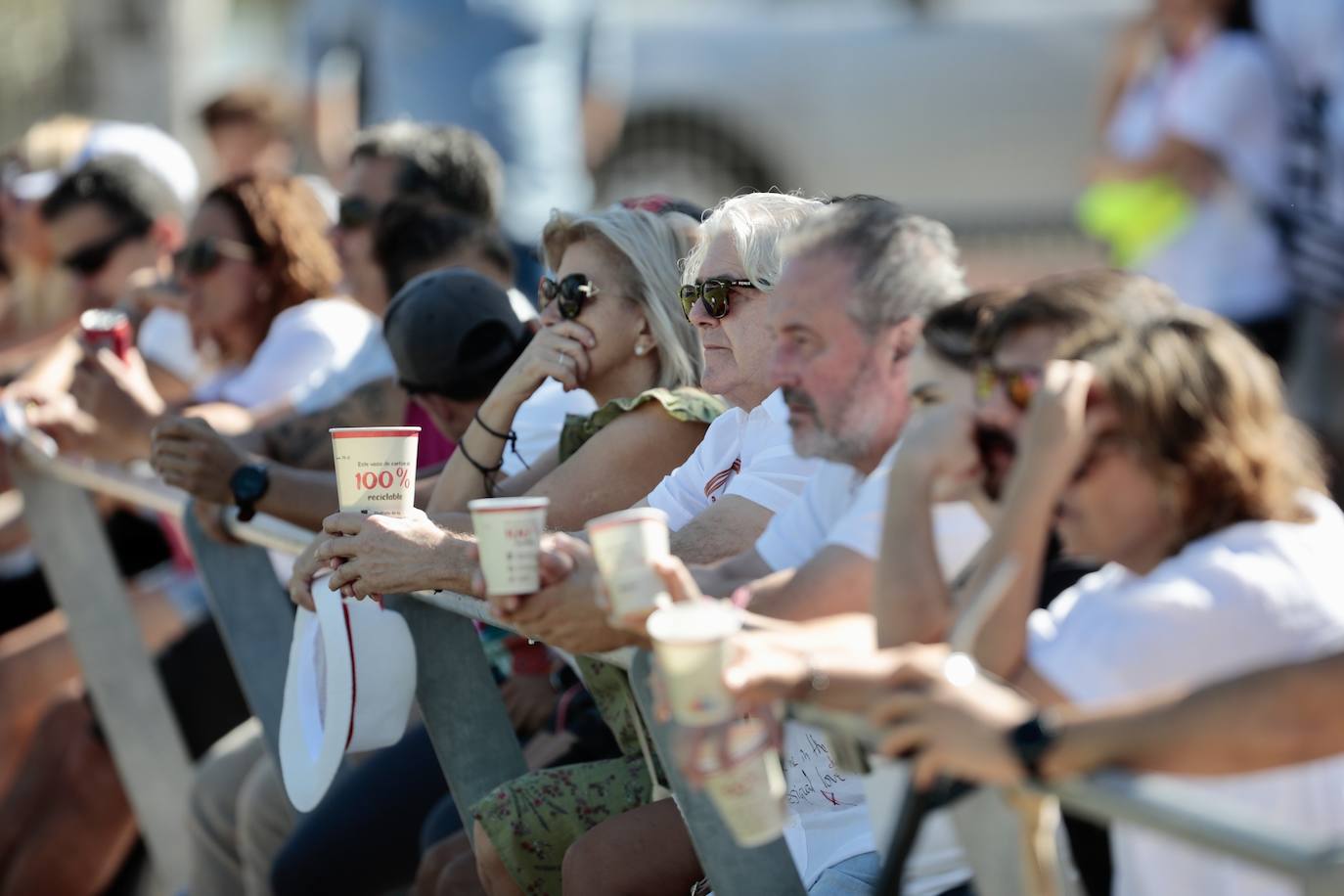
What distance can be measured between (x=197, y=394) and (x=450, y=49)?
2.02 m

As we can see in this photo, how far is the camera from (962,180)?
390 inches

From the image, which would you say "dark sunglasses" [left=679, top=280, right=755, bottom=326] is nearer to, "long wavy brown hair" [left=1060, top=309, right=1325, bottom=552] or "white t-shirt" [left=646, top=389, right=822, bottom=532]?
"white t-shirt" [left=646, top=389, right=822, bottom=532]

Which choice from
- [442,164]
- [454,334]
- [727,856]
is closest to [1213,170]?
[442,164]

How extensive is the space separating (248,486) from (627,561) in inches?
74.3

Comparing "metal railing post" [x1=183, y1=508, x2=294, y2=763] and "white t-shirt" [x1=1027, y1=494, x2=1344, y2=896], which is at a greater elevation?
"white t-shirt" [x1=1027, y1=494, x2=1344, y2=896]

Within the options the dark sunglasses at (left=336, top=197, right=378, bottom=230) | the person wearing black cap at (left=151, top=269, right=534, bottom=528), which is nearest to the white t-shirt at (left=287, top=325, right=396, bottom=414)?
the dark sunglasses at (left=336, top=197, right=378, bottom=230)

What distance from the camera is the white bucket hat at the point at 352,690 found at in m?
3.04

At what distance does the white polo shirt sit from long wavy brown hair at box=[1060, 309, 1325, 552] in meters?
0.31

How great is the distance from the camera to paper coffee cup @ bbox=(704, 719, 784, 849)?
2.00m

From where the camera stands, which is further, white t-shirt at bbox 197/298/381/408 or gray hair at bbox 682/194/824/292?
white t-shirt at bbox 197/298/381/408

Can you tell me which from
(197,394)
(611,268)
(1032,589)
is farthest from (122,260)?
(1032,589)

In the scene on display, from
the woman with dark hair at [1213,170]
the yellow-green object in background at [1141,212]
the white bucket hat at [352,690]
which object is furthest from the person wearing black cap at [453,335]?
the yellow-green object in background at [1141,212]

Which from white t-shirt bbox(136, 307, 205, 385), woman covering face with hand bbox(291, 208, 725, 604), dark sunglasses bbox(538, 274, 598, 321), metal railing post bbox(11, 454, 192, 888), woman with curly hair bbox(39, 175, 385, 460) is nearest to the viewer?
woman covering face with hand bbox(291, 208, 725, 604)

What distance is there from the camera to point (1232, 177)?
6398 millimetres
